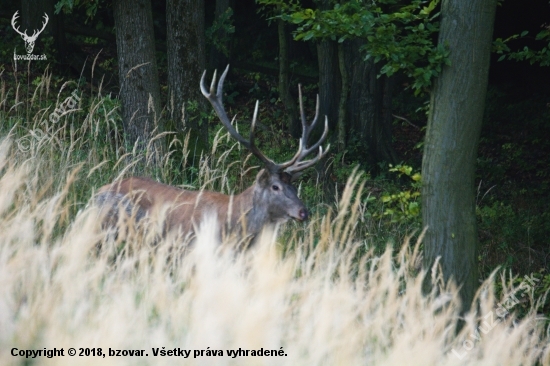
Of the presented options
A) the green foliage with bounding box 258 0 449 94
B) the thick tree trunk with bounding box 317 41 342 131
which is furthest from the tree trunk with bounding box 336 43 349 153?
the green foliage with bounding box 258 0 449 94

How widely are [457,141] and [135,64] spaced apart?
512 centimetres

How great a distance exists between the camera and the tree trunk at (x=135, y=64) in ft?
35.1

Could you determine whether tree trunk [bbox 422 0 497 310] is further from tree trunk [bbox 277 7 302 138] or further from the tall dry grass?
tree trunk [bbox 277 7 302 138]

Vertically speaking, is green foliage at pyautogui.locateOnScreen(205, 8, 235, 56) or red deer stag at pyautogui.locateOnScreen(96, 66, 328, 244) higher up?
green foliage at pyautogui.locateOnScreen(205, 8, 235, 56)

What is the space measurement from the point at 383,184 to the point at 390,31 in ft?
19.1

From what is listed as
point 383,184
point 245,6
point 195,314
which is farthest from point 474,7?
point 245,6

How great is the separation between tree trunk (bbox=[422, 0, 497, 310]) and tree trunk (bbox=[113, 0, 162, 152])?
4.47 m

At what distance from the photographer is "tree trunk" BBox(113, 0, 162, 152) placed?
35.1 feet

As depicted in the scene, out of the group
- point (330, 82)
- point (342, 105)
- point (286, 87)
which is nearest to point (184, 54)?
point (286, 87)

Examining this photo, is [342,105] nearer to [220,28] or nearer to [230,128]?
[220,28]

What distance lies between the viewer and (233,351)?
13.2ft

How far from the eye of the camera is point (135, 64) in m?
10.8

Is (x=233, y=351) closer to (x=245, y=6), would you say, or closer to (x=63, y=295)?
(x=63, y=295)

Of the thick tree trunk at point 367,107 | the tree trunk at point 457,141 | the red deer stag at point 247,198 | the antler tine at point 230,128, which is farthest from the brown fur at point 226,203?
the thick tree trunk at point 367,107
